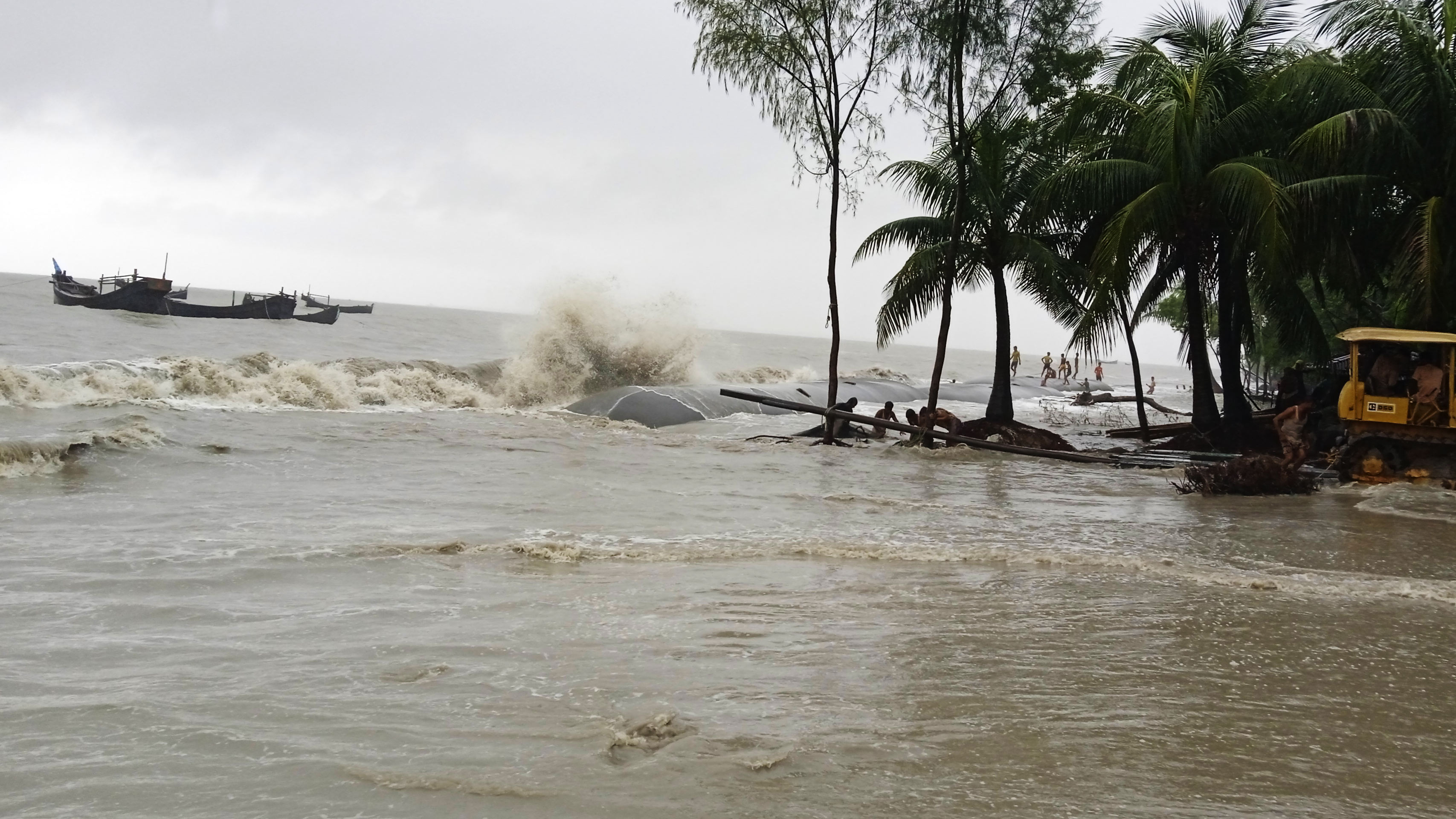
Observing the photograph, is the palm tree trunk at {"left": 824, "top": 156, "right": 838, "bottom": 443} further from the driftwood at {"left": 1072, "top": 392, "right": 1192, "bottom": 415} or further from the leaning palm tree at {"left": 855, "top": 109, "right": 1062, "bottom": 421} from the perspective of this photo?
the driftwood at {"left": 1072, "top": 392, "right": 1192, "bottom": 415}

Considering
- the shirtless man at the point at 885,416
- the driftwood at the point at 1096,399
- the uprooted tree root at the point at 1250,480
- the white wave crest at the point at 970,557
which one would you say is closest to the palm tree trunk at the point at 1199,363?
the shirtless man at the point at 885,416

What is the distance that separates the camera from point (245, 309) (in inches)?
2539

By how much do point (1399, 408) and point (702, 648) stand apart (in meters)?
11.5

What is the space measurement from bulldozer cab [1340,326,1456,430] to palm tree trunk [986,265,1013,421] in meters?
8.24

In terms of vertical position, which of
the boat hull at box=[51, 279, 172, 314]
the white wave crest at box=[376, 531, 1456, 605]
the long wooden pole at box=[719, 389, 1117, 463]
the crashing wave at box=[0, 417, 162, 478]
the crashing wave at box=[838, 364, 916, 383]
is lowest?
the crashing wave at box=[0, 417, 162, 478]

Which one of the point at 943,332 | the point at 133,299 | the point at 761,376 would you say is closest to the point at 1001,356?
the point at 943,332

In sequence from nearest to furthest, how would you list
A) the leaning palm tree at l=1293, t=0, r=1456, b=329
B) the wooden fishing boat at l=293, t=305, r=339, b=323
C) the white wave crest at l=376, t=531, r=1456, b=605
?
the white wave crest at l=376, t=531, r=1456, b=605 < the leaning palm tree at l=1293, t=0, r=1456, b=329 < the wooden fishing boat at l=293, t=305, r=339, b=323

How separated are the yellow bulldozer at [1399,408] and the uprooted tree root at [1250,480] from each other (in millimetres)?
994

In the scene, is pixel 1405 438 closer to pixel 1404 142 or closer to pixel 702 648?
pixel 1404 142

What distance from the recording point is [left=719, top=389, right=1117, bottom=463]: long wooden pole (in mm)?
16984

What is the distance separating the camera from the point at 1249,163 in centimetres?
1784

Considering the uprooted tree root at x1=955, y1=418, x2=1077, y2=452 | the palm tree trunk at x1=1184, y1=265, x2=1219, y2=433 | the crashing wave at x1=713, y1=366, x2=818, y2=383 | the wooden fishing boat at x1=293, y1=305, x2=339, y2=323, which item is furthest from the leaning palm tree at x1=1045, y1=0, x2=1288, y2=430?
the wooden fishing boat at x1=293, y1=305, x2=339, y2=323

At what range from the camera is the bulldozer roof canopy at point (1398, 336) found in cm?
1301

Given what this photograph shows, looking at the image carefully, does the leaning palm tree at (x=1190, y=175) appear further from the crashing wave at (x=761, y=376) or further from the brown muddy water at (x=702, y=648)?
the crashing wave at (x=761, y=376)
